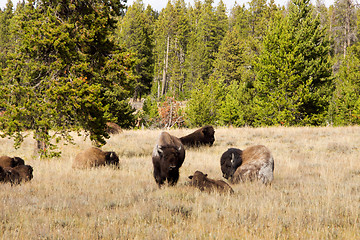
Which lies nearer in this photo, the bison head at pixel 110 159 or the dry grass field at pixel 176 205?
the dry grass field at pixel 176 205

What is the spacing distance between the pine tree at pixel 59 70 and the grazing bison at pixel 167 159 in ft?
14.4

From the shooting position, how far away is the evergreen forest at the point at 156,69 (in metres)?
10.1

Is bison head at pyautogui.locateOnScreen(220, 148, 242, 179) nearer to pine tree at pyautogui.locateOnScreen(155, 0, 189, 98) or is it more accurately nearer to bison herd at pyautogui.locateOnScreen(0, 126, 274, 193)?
bison herd at pyautogui.locateOnScreen(0, 126, 274, 193)

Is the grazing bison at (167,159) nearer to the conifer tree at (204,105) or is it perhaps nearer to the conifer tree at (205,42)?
the conifer tree at (204,105)

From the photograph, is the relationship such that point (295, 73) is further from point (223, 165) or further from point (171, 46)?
point (171, 46)

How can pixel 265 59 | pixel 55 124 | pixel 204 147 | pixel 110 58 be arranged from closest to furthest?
pixel 55 124 → pixel 110 58 → pixel 204 147 → pixel 265 59

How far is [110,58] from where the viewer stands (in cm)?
1172

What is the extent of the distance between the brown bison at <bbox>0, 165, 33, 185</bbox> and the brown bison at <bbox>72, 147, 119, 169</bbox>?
1.95 meters

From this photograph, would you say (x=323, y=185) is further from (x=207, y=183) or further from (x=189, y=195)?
(x=189, y=195)

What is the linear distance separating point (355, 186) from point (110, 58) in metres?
9.74

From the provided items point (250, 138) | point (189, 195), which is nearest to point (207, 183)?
point (189, 195)

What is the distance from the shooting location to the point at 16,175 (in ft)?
23.6

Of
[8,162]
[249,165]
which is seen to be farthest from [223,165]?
[8,162]

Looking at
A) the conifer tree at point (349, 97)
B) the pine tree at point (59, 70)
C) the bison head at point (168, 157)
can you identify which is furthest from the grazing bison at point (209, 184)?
the conifer tree at point (349, 97)
